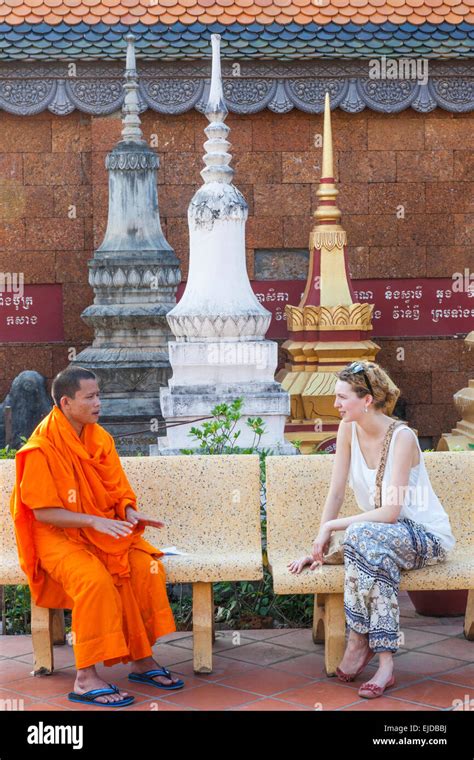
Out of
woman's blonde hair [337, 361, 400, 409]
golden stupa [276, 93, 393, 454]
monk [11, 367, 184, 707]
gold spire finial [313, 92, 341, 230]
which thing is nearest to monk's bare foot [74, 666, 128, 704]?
monk [11, 367, 184, 707]

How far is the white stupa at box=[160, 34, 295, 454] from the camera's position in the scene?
7.45 m

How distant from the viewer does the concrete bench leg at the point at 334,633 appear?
17.2ft

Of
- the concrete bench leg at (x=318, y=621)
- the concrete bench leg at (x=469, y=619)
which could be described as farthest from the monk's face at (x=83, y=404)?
the concrete bench leg at (x=469, y=619)

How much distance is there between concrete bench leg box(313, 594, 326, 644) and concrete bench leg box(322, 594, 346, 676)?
420mm

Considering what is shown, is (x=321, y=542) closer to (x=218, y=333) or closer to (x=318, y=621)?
(x=318, y=621)

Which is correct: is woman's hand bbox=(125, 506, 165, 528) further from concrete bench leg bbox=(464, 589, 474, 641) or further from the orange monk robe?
concrete bench leg bbox=(464, 589, 474, 641)

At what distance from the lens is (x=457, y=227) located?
12383mm

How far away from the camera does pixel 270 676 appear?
5.28 m

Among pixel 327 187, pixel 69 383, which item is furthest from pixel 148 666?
pixel 327 187

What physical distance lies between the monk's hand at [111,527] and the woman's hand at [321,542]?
78 cm

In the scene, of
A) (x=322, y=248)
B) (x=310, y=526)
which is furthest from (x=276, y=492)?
(x=322, y=248)

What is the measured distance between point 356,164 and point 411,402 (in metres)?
2.42

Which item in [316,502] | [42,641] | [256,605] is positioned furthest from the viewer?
[256,605]

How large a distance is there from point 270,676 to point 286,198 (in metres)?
7.69
